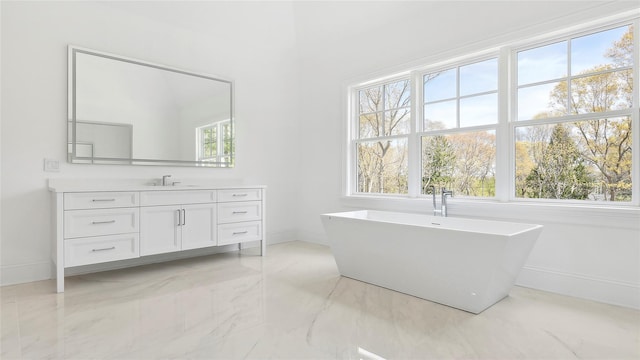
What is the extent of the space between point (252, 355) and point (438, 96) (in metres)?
3.09

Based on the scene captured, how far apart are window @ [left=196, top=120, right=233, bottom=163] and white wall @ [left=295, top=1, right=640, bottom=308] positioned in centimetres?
120

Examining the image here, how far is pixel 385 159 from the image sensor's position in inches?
169

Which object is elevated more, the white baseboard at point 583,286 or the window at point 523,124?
the window at point 523,124

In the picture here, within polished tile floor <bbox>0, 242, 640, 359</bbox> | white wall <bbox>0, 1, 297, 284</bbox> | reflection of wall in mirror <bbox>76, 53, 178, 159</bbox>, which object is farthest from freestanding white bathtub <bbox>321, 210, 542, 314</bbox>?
reflection of wall in mirror <bbox>76, 53, 178, 159</bbox>

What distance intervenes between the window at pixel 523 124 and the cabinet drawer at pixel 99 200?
105 inches

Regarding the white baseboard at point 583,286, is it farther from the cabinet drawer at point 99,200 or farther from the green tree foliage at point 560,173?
the cabinet drawer at point 99,200

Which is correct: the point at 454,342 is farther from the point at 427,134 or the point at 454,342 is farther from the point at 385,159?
the point at 385,159

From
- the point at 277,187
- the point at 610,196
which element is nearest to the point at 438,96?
the point at 610,196

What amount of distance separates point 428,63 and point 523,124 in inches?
45.6

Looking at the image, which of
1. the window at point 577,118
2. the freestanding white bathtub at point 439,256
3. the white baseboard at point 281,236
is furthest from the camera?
the white baseboard at point 281,236

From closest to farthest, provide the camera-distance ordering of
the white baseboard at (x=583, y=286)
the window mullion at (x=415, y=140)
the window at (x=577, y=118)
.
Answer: the white baseboard at (x=583, y=286) < the window at (x=577, y=118) < the window mullion at (x=415, y=140)

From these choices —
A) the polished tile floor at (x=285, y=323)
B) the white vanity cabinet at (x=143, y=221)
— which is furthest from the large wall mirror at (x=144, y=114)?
the polished tile floor at (x=285, y=323)

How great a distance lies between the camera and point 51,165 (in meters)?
3.18

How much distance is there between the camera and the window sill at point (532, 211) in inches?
100
